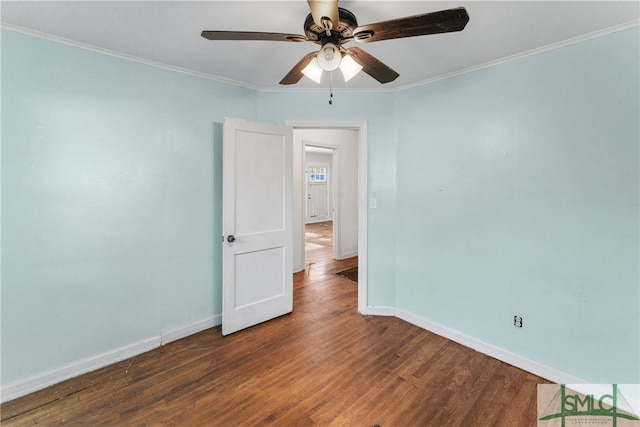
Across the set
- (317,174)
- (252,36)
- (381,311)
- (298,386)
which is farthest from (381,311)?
(317,174)

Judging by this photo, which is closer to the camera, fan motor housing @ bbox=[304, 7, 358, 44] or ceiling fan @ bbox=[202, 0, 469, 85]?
ceiling fan @ bbox=[202, 0, 469, 85]

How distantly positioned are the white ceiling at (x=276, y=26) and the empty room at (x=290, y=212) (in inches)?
0.7

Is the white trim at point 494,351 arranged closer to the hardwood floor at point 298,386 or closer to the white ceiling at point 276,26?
the hardwood floor at point 298,386

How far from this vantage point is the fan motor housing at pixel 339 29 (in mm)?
1419

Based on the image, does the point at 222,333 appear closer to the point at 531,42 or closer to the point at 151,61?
the point at 151,61

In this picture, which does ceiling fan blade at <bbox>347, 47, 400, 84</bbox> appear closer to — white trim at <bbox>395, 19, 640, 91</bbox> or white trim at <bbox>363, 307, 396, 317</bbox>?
white trim at <bbox>395, 19, 640, 91</bbox>

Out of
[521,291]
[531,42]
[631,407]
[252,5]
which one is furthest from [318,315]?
[531,42]

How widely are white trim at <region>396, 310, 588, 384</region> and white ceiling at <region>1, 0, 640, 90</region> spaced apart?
228cm

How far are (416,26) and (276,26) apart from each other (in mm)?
959

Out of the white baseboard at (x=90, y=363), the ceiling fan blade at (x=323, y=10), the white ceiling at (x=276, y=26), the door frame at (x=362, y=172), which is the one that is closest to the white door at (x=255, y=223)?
the door frame at (x=362, y=172)

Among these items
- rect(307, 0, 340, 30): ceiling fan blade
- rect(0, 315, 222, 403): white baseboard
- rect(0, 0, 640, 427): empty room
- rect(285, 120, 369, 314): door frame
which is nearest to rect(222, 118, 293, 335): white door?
rect(0, 0, 640, 427): empty room

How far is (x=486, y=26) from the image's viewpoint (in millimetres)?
1803

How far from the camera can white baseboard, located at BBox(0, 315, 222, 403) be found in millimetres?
1894

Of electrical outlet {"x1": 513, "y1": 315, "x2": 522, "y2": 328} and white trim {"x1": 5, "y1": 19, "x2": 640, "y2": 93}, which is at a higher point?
white trim {"x1": 5, "y1": 19, "x2": 640, "y2": 93}
